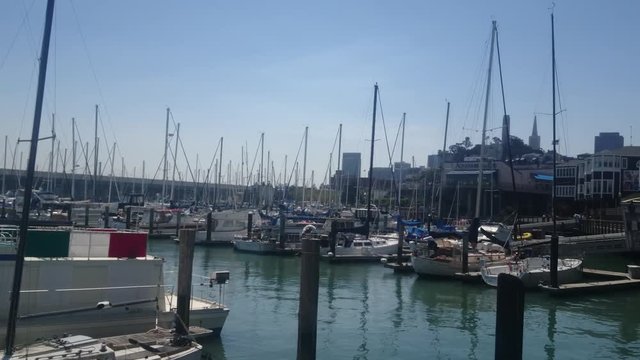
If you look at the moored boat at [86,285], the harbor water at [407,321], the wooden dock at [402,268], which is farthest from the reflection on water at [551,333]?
the wooden dock at [402,268]

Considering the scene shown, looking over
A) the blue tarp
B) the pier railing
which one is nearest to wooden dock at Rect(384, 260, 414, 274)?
the pier railing

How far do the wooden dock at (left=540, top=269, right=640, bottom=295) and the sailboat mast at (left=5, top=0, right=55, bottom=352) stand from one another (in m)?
29.8

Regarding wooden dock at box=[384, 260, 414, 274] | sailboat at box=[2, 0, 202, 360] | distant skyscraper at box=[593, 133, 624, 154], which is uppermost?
distant skyscraper at box=[593, 133, 624, 154]

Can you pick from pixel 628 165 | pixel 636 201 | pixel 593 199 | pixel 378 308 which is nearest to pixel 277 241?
pixel 378 308

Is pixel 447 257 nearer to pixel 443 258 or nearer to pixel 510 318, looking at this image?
pixel 443 258

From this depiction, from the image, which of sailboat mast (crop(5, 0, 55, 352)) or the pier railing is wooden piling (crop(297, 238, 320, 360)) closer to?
sailboat mast (crop(5, 0, 55, 352))

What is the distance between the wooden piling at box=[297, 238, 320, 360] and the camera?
1541 centimetres

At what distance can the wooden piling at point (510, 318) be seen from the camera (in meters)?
11.9

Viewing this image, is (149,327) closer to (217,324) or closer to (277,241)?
(217,324)

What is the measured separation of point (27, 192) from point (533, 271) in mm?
32073

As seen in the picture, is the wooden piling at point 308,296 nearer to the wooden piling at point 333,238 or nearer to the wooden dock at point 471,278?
the wooden dock at point 471,278

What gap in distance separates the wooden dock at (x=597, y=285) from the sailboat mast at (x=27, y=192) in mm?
29769

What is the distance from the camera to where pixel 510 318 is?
11930 millimetres

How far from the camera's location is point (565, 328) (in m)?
28.0
